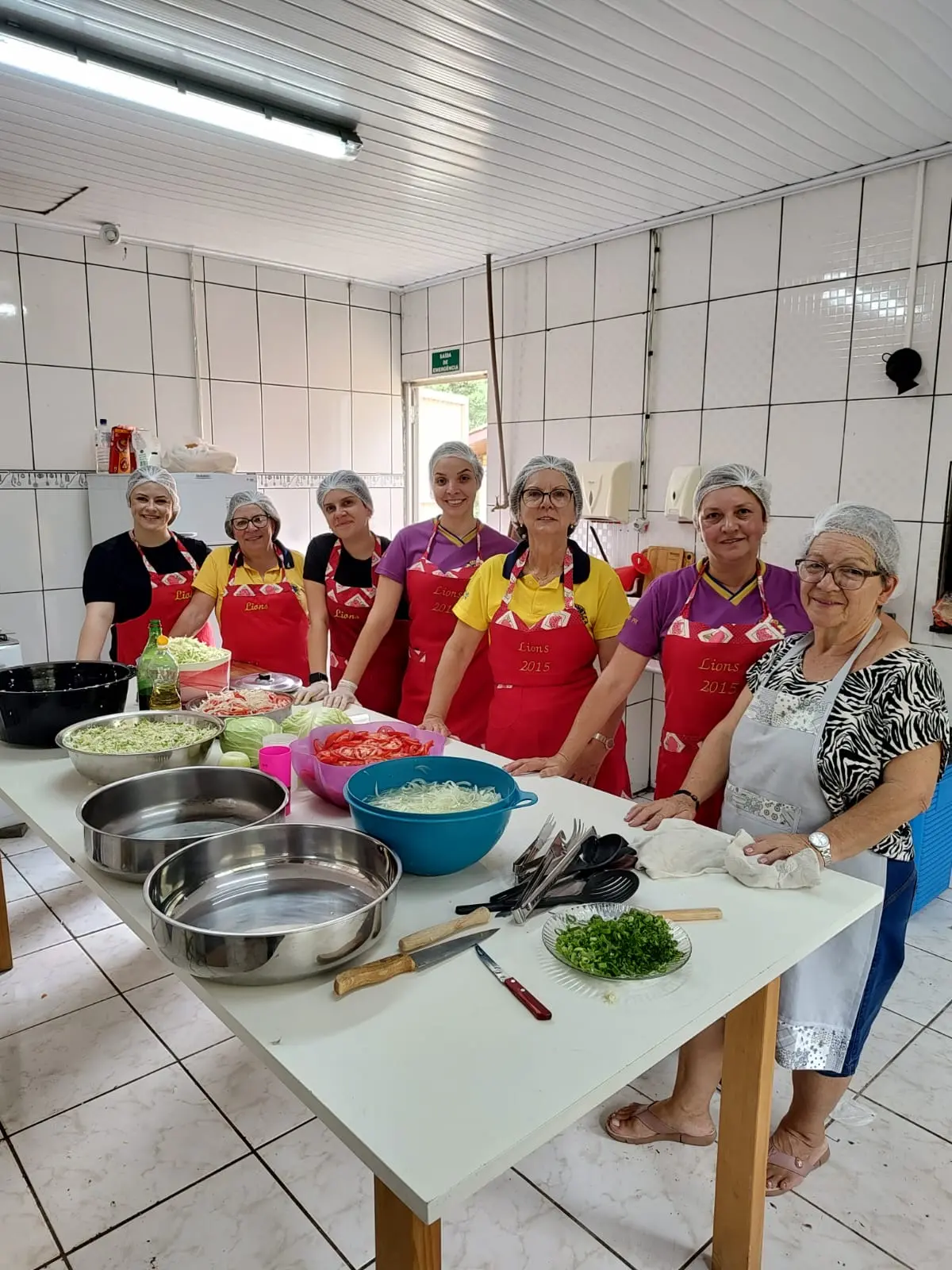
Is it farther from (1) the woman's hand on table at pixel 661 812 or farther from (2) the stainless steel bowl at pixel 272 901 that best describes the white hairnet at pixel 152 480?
(1) the woman's hand on table at pixel 661 812

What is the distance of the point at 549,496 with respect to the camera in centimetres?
242

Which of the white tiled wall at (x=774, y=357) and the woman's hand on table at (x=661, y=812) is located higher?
the white tiled wall at (x=774, y=357)

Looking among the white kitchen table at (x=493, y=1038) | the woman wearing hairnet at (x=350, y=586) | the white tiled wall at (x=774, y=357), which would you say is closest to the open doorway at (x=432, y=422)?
the white tiled wall at (x=774, y=357)

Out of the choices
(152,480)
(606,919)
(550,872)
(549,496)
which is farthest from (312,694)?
(606,919)

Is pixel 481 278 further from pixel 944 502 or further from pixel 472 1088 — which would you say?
pixel 472 1088

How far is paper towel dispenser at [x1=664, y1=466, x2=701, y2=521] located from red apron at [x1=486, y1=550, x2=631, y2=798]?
4.96 ft

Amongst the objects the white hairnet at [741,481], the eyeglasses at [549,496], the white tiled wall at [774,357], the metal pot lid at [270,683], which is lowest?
the metal pot lid at [270,683]

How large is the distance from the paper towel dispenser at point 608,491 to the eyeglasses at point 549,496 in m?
1.73

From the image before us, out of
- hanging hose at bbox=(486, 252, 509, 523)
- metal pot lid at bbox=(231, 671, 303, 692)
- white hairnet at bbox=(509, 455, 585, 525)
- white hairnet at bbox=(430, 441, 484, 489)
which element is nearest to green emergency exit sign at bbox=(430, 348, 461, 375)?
hanging hose at bbox=(486, 252, 509, 523)

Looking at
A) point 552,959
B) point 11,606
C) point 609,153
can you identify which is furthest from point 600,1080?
point 11,606

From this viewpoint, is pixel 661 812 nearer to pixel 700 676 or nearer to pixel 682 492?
pixel 700 676

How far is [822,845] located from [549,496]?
125 centimetres

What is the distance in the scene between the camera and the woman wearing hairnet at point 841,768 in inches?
64.1

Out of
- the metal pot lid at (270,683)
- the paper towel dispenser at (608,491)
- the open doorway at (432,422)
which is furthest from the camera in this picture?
the open doorway at (432,422)
